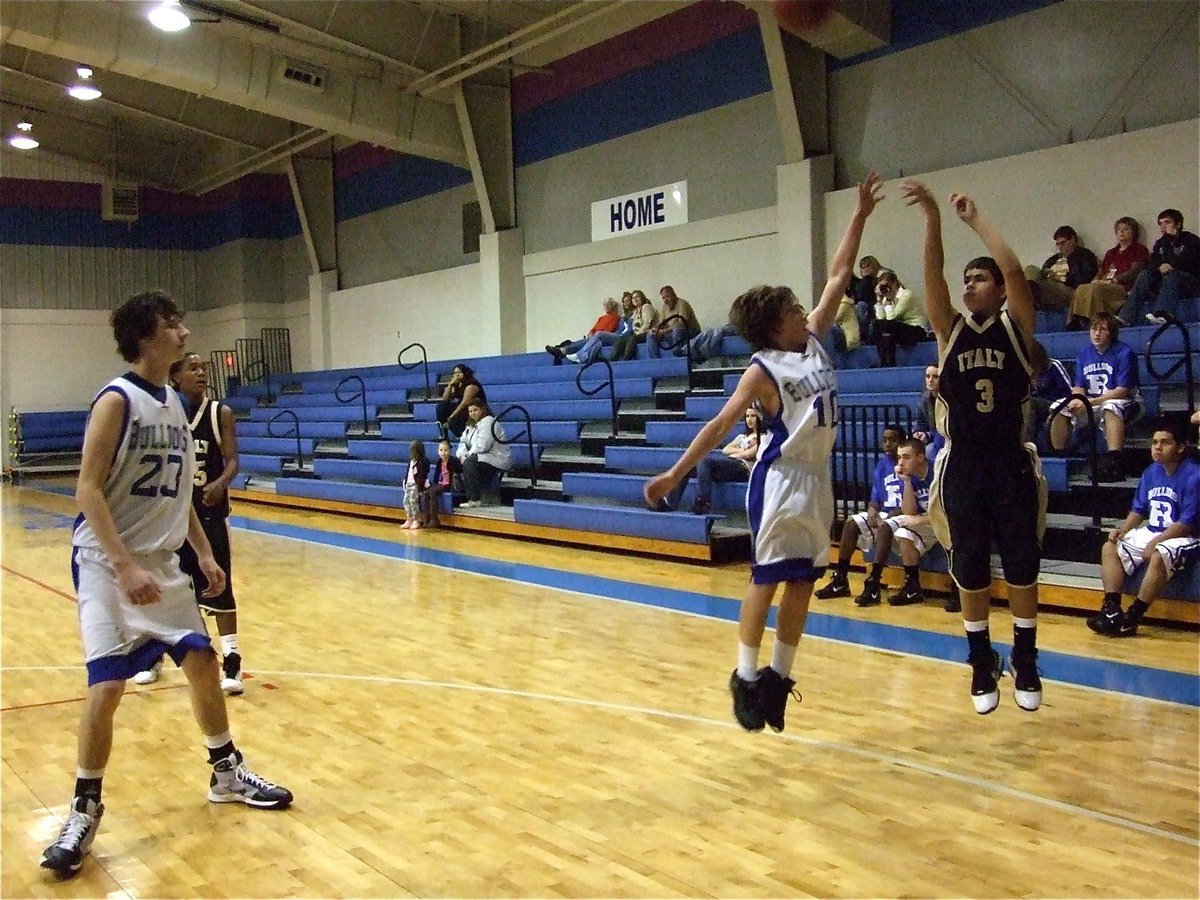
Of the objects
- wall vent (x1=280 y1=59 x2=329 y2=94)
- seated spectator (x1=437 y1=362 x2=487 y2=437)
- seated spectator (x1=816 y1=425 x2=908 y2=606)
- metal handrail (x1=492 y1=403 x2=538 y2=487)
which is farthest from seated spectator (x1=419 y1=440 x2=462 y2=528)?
wall vent (x1=280 y1=59 x2=329 y2=94)

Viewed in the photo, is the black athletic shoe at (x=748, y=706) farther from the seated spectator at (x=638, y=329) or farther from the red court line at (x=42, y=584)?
the seated spectator at (x=638, y=329)

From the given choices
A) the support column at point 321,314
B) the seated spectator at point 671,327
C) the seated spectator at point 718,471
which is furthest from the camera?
the support column at point 321,314

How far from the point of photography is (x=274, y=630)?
273 inches

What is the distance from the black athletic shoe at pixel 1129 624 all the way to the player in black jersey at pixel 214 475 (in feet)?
14.9

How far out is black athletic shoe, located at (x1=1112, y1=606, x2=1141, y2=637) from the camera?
600 cm

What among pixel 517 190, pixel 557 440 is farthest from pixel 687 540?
pixel 517 190

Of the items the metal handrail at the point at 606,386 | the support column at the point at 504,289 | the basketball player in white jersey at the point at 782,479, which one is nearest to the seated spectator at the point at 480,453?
the metal handrail at the point at 606,386

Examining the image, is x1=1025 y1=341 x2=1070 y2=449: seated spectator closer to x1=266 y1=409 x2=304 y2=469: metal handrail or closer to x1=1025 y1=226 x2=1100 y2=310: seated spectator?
x1=1025 y1=226 x2=1100 y2=310: seated spectator

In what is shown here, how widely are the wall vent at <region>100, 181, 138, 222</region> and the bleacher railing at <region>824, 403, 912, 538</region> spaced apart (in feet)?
59.2

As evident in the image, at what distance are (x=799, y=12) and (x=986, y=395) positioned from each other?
4.38 metres

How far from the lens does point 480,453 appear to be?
11.9 metres

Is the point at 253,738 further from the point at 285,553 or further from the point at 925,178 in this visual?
the point at 925,178

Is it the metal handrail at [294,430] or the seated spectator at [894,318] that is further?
the metal handrail at [294,430]

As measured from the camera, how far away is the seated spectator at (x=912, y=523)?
7.16 m
